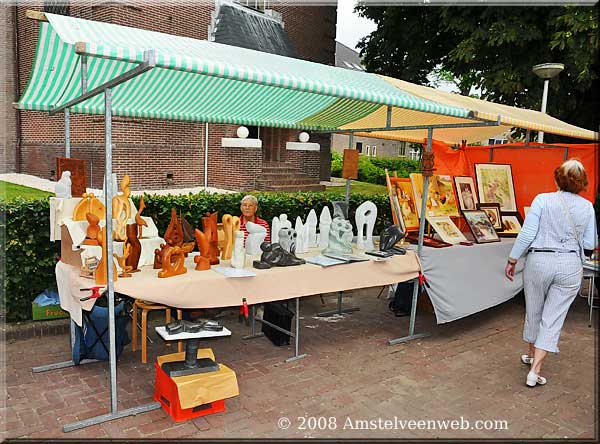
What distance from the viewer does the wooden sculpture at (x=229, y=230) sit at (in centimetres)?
414

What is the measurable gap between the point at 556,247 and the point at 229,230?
264 centimetres

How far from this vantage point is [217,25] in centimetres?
1338

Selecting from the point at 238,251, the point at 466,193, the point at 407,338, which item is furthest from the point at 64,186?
the point at 466,193

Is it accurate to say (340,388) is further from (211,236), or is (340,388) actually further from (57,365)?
(57,365)

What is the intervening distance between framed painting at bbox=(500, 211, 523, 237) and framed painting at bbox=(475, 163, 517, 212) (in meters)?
0.08

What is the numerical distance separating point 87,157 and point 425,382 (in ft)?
33.3

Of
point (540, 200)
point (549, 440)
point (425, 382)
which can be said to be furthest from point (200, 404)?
point (540, 200)

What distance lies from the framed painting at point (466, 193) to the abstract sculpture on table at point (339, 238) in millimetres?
1998

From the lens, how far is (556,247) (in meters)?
3.72

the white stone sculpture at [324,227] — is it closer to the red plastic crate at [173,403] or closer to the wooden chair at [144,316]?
the wooden chair at [144,316]

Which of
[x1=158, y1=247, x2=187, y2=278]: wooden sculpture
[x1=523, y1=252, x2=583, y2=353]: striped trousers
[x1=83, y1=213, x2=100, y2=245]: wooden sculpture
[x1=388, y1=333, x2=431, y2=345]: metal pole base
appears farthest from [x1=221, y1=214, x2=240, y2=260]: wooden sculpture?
→ [x1=523, y1=252, x2=583, y2=353]: striped trousers

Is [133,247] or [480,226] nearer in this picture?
[133,247]

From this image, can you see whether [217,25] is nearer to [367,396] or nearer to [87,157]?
[87,157]

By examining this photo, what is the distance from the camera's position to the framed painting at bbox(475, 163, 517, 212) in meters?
6.39
